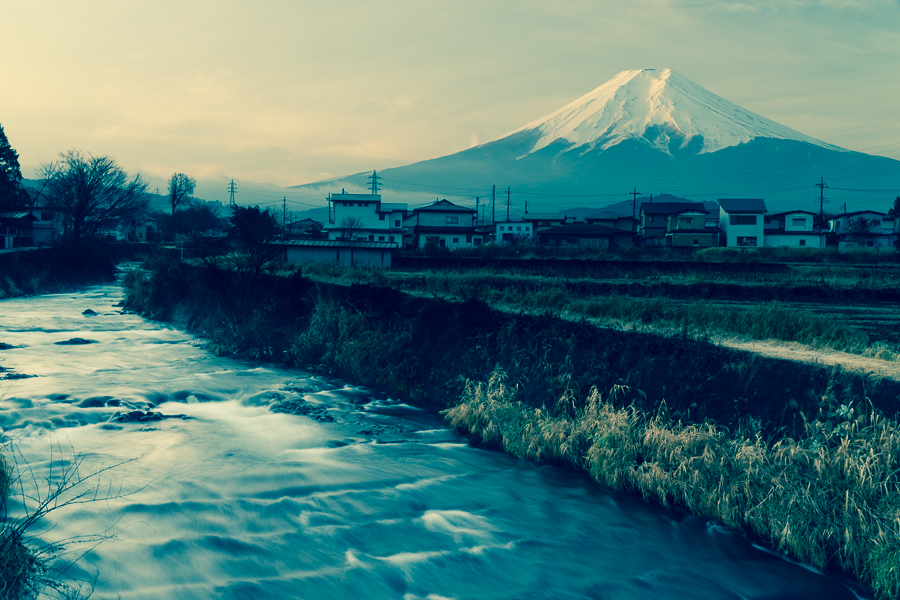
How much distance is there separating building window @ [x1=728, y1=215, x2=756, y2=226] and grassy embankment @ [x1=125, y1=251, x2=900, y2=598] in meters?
52.4

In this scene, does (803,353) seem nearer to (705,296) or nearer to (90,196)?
(705,296)

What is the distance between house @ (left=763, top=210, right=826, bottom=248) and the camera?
59.1 m

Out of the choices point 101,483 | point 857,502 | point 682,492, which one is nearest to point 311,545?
point 101,483

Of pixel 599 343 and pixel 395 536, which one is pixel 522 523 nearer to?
pixel 395 536

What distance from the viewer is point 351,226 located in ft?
193

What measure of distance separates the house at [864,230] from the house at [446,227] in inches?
1305

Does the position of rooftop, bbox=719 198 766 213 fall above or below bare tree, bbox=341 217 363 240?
above

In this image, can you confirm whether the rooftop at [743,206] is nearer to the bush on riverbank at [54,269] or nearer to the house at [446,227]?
the house at [446,227]

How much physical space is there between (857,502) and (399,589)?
4.87 metres

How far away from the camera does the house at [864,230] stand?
57.8m

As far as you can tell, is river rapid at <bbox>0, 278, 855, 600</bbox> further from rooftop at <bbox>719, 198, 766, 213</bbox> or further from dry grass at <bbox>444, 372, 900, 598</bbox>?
rooftop at <bbox>719, 198, 766, 213</bbox>

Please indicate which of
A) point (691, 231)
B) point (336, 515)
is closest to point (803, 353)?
point (336, 515)

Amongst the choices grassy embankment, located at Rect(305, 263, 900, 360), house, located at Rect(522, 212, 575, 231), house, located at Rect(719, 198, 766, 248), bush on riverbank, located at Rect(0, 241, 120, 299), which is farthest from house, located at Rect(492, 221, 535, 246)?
bush on riverbank, located at Rect(0, 241, 120, 299)

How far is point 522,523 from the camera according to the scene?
305 inches
